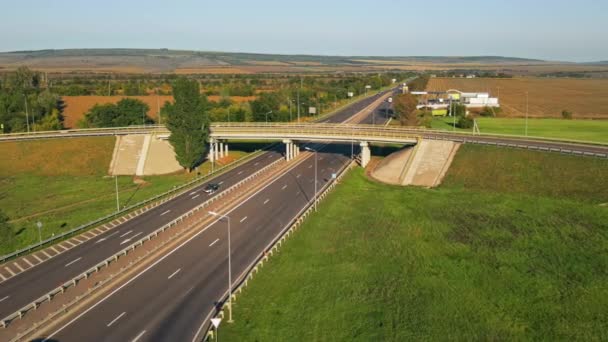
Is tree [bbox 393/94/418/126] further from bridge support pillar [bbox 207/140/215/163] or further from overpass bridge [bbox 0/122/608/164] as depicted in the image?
bridge support pillar [bbox 207/140/215/163]

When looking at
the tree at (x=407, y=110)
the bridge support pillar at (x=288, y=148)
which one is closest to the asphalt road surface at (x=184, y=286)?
the bridge support pillar at (x=288, y=148)

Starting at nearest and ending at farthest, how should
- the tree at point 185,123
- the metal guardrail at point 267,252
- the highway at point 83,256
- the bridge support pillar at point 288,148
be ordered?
1. the metal guardrail at point 267,252
2. the highway at point 83,256
3. the tree at point 185,123
4. the bridge support pillar at point 288,148

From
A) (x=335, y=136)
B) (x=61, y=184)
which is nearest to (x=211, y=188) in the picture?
(x=335, y=136)

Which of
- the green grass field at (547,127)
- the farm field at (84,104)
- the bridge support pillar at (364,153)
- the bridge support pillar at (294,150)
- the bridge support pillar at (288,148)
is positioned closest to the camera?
the bridge support pillar at (364,153)

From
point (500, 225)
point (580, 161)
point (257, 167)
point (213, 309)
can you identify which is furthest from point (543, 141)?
point (213, 309)

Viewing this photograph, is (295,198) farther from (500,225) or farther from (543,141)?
(543,141)

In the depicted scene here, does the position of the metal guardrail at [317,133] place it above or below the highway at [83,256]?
above

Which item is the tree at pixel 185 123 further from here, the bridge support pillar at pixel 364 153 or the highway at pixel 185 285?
the bridge support pillar at pixel 364 153
